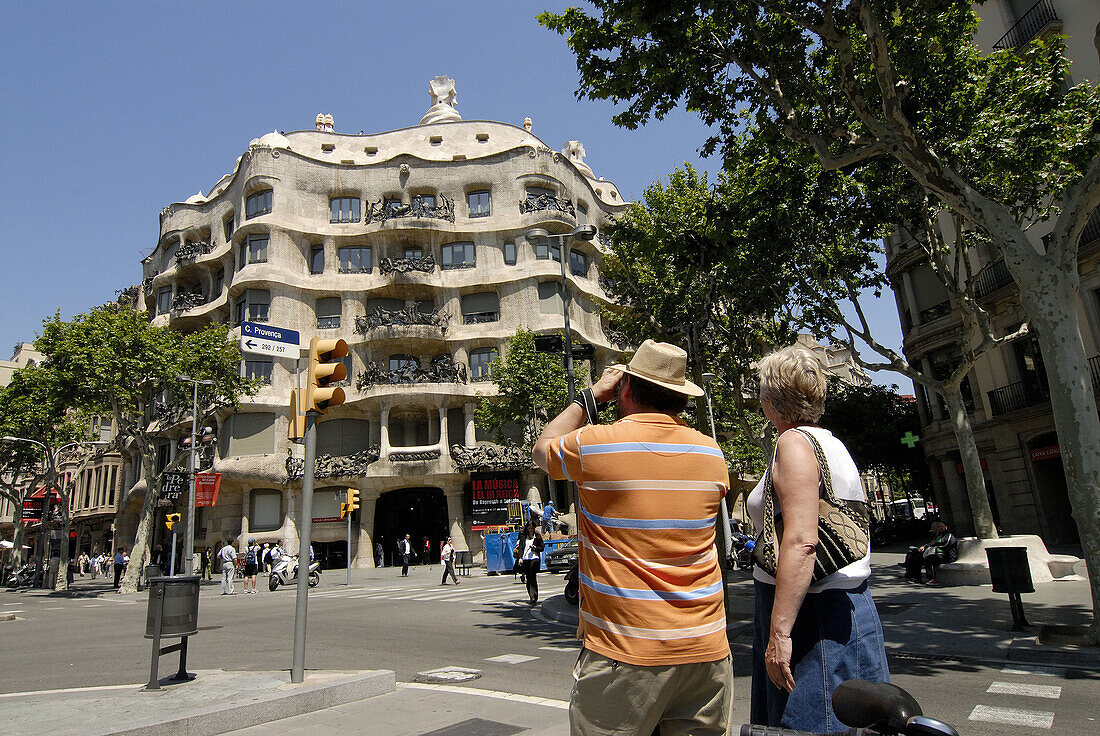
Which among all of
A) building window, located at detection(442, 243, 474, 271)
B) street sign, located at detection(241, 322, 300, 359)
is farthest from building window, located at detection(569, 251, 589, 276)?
street sign, located at detection(241, 322, 300, 359)

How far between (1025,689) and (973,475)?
393 inches

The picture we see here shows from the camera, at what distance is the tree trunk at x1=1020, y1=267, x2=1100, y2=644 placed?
8.02m

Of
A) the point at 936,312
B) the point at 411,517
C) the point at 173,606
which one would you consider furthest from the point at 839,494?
the point at 411,517

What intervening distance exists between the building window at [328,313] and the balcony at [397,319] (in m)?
1.29

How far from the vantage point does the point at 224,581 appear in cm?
2341

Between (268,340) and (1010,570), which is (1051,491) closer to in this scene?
(1010,570)

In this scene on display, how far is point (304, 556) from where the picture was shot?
643cm

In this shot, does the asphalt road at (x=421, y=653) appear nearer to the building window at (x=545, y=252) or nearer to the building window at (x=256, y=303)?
the building window at (x=256, y=303)

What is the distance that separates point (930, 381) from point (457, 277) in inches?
1037

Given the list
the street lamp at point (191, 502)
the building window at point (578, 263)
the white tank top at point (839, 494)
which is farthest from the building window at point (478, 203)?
the white tank top at point (839, 494)

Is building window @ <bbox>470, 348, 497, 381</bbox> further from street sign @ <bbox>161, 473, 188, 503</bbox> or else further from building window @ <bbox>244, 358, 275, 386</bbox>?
street sign @ <bbox>161, 473, 188, 503</bbox>

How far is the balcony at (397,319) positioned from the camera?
3534cm

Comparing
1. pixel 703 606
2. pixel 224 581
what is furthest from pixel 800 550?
pixel 224 581

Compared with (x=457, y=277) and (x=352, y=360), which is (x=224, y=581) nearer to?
(x=352, y=360)
